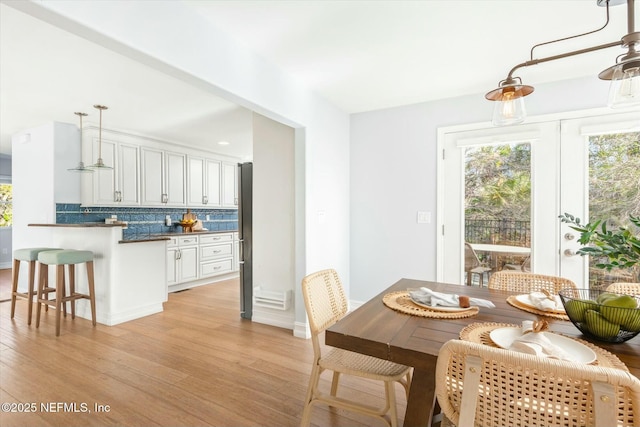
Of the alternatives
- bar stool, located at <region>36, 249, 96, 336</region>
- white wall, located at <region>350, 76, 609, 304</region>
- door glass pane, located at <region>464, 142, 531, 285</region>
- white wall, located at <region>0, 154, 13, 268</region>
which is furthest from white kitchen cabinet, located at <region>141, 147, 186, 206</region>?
door glass pane, located at <region>464, 142, 531, 285</region>

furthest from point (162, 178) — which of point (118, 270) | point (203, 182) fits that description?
point (118, 270)

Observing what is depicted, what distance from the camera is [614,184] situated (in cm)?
273

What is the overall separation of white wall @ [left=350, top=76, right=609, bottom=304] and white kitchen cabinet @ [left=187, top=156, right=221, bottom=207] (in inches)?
131

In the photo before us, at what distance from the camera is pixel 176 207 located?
562 cm

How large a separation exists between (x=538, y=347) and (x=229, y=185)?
629cm

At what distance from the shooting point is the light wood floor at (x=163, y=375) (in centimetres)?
186

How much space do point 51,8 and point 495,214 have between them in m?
3.58

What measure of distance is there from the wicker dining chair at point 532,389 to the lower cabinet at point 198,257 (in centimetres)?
471

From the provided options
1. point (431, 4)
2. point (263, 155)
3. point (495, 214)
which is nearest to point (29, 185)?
point (263, 155)

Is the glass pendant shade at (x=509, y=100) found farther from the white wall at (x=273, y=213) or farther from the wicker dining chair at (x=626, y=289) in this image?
the white wall at (x=273, y=213)

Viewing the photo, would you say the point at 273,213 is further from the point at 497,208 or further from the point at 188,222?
the point at 188,222

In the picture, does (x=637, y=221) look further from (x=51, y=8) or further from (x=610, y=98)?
(x=51, y=8)

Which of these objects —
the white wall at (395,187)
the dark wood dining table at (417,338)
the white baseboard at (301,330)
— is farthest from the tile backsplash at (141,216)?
the dark wood dining table at (417,338)

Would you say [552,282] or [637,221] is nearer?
[637,221]
